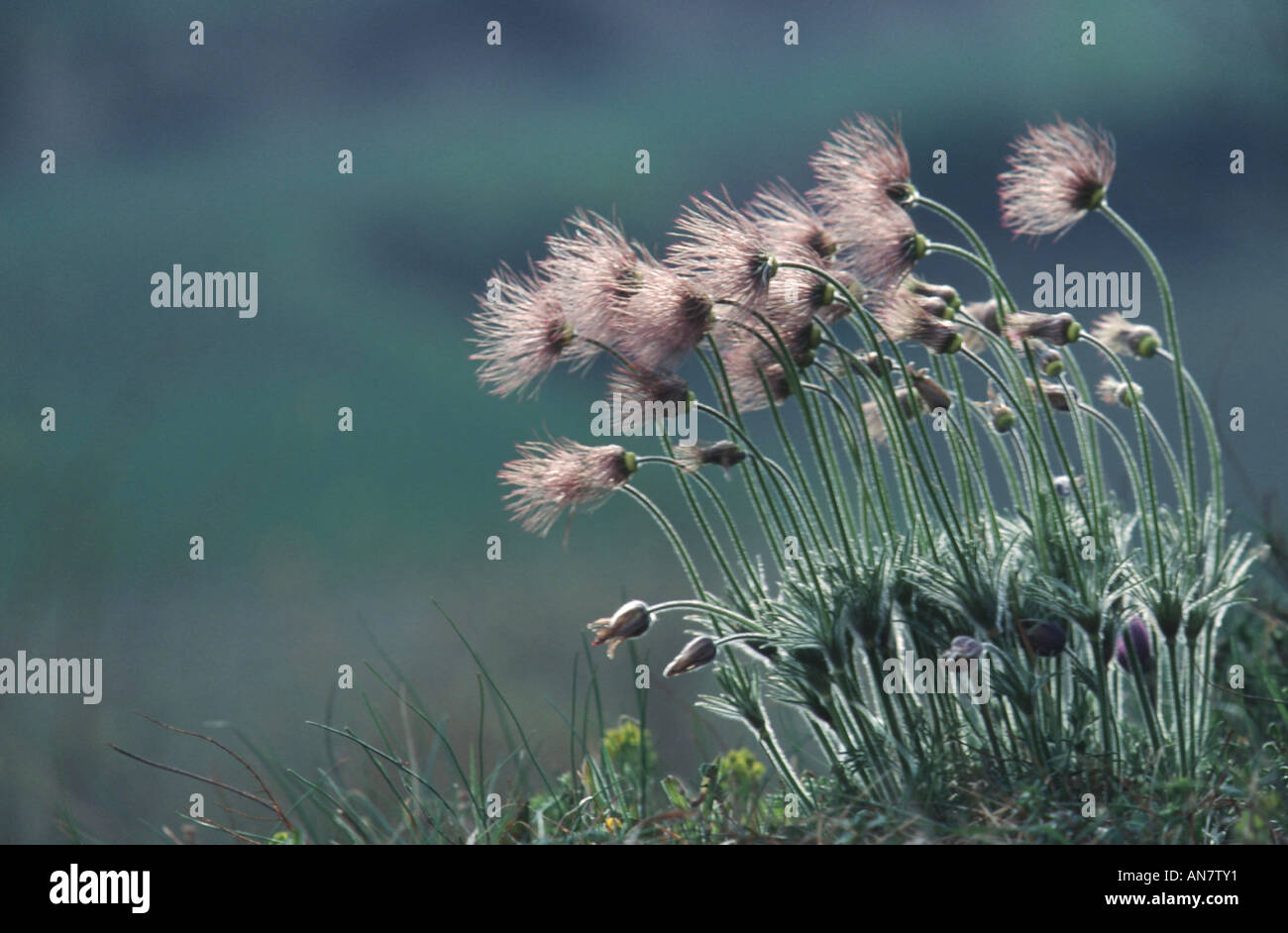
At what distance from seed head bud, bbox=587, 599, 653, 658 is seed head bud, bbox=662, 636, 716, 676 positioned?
8cm

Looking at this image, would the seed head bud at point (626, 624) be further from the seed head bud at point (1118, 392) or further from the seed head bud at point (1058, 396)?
the seed head bud at point (1118, 392)

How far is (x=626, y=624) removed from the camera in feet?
5.57

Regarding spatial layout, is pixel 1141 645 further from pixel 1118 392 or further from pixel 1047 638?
pixel 1118 392

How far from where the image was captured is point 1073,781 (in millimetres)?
1783

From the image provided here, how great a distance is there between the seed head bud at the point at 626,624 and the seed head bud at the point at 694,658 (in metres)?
0.08

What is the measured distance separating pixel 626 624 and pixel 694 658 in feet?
0.42

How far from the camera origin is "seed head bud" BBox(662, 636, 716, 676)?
66.1 inches

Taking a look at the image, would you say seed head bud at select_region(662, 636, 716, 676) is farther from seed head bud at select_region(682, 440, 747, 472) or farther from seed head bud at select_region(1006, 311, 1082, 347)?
seed head bud at select_region(1006, 311, 1082, 347)

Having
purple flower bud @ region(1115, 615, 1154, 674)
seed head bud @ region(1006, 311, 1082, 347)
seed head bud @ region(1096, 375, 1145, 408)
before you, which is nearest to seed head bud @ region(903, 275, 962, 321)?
seed head bud @ region(1006, 311, 1082, 347)

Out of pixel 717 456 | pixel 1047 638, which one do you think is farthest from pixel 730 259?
pixel 1047 638
